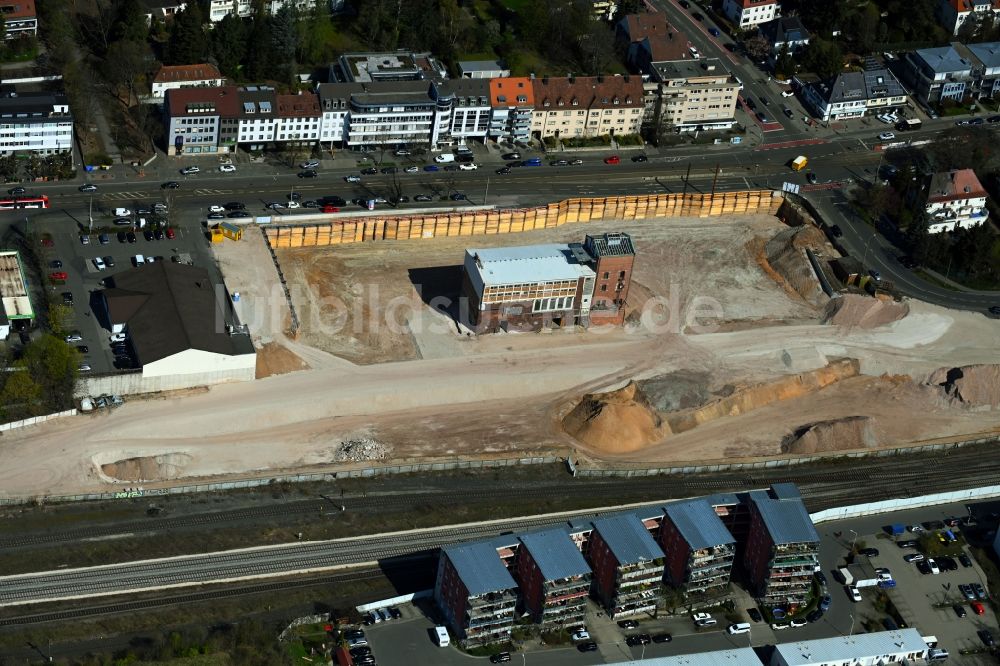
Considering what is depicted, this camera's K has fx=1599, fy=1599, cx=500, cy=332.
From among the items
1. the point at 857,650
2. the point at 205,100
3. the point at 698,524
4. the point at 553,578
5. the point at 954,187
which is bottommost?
the point at 857,650

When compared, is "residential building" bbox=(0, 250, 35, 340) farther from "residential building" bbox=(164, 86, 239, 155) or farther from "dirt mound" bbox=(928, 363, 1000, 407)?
"dirt mound" bbox=(928, 363, 1000, 407)

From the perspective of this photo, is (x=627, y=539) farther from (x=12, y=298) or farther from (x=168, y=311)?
(x=12, y=298)

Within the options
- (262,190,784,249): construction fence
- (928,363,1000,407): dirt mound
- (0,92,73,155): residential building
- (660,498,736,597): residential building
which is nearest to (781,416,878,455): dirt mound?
(928,363,1000,407): dirt mound

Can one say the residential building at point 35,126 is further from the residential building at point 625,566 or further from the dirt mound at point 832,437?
the dirt mound at point 832,437

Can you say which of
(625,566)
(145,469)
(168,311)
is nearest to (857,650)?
(625,566)

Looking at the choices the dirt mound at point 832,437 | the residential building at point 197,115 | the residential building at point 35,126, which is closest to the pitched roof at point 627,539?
the dirt mound at point 832,437

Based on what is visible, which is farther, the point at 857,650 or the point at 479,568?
the point at 857,650
